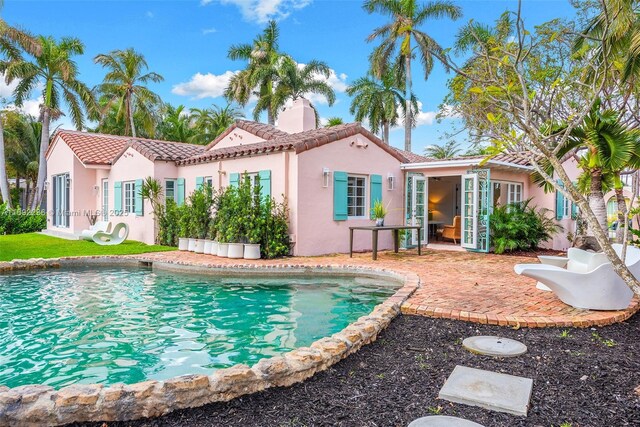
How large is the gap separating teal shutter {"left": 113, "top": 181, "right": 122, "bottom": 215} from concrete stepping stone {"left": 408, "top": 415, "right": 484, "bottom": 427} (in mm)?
16973

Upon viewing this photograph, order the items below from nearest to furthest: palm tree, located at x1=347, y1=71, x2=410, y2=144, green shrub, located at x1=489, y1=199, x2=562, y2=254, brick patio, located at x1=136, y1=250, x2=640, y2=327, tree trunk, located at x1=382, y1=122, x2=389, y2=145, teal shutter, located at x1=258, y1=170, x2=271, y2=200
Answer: brick patio, located at x1=136, y1=250, x2=640, y2=327 → teal shutter, located at x1=258, y1=170, x2=271, y2=200 → green shrub, located at x1=489, y1=199, x2=562, y2=254 → palm tree, located at x1=347, y1=71, x2=410, y2=144 → tree trunk, located at x1=382, y1=122, x2=389, y2=145

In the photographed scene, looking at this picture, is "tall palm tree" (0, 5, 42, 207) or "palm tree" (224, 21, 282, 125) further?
"palm tree" (224, 21, 282, 125)

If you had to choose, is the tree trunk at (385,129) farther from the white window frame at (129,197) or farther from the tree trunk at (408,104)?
the white window frame at (129,197)

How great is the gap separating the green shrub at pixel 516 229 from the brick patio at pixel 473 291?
120 centimetres

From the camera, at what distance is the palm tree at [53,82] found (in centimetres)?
2458

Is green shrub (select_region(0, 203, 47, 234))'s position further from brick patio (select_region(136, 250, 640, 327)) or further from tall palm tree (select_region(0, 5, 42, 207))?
brick patio (select_region(136, 250, 640, 327))

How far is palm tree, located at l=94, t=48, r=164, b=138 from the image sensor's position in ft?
97.4

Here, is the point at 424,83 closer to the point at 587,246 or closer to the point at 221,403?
the point at 587,246

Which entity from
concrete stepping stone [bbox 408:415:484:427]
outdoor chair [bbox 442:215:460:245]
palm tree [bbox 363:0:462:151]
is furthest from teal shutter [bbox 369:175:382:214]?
palm tree [bbox 363:0:462:151]

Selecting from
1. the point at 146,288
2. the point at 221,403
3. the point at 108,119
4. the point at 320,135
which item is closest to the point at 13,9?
the point at 108,119

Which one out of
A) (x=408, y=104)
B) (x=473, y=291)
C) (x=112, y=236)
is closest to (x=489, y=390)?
(x=473, y=291)

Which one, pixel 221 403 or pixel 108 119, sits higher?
pixel 108 119

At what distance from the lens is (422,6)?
28078 mm

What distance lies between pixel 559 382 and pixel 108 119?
37218 millimetres
